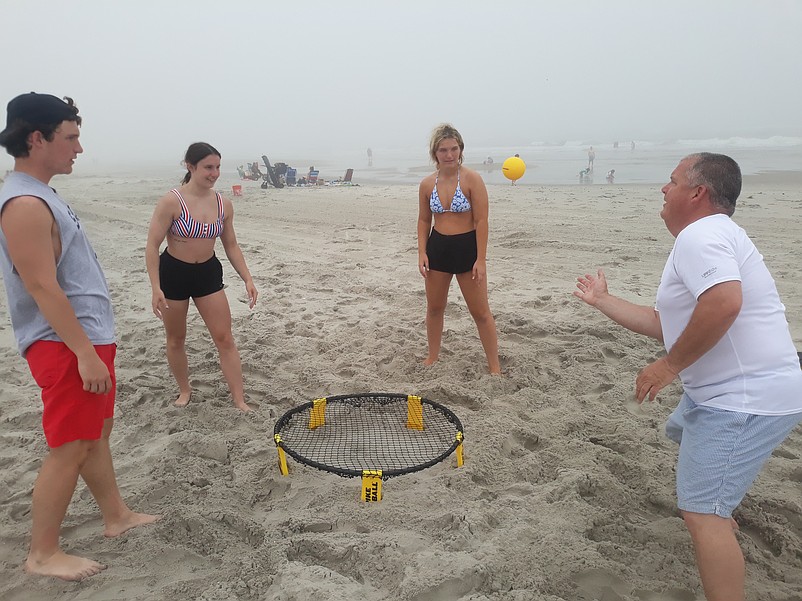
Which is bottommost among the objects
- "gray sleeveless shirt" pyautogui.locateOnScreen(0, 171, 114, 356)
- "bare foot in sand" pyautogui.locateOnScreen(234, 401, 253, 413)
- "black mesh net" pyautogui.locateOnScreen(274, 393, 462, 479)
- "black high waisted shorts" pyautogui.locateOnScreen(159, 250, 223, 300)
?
"black mesh net" pyautogui.locateOnScreen(274, 393, 462, 479)

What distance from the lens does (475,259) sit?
452cm

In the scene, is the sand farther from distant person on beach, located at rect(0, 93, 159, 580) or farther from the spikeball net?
distant person on beach, located at rect(0, 93, 159, 580)

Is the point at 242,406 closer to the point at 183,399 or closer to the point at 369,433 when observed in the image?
the point at 183,399

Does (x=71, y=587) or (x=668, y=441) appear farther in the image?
(x=668, y=441)

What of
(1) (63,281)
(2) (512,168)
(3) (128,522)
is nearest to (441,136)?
(1) (63,281)

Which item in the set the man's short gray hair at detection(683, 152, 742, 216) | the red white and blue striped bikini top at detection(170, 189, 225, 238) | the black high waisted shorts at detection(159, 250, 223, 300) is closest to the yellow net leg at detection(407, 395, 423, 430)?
the black high waisted shorts at detection(159, 250, 223, 300)

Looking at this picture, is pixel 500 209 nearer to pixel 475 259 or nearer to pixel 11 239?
pixel 475 259

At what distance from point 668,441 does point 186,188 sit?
11.9ft

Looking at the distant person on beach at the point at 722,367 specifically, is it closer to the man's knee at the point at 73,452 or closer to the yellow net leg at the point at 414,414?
the yellow net leg at the point at 414,414

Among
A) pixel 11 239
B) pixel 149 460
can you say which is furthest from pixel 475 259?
pixel 11 239

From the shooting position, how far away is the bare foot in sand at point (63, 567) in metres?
2.56

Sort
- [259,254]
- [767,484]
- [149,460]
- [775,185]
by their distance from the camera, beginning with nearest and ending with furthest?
[767,484] → [149,460] → [259,254] → [775,185]

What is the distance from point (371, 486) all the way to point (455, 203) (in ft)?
7.51

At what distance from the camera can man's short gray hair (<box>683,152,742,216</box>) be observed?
2240 millimetres
